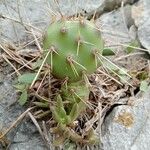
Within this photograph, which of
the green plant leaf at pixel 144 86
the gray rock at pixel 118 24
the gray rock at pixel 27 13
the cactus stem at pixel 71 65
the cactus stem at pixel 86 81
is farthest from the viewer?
the gray rock at pixel 118 24

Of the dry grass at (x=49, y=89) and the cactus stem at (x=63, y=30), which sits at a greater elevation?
the cactus stem at (x=63, y=30)

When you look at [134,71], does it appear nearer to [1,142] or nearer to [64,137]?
[64,137]

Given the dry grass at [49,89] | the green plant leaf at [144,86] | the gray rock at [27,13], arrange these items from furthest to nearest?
the gray rock at [27,13]
the green plant leaf at [144,86]
the dry grass at [49,89]

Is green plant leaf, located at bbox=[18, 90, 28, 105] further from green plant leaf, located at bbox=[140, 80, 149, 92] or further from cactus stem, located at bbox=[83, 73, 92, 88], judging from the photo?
green plant leaf, located at bbox=[140, 80, 149, 92]

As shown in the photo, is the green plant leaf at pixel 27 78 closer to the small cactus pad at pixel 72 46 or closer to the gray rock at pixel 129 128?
the small cactus pad at pixel 72 46

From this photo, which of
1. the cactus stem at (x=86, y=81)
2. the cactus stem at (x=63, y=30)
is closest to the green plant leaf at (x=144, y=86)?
the cactus stem at (x=86, y=81)

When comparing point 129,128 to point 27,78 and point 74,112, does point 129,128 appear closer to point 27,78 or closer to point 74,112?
point 74,112
